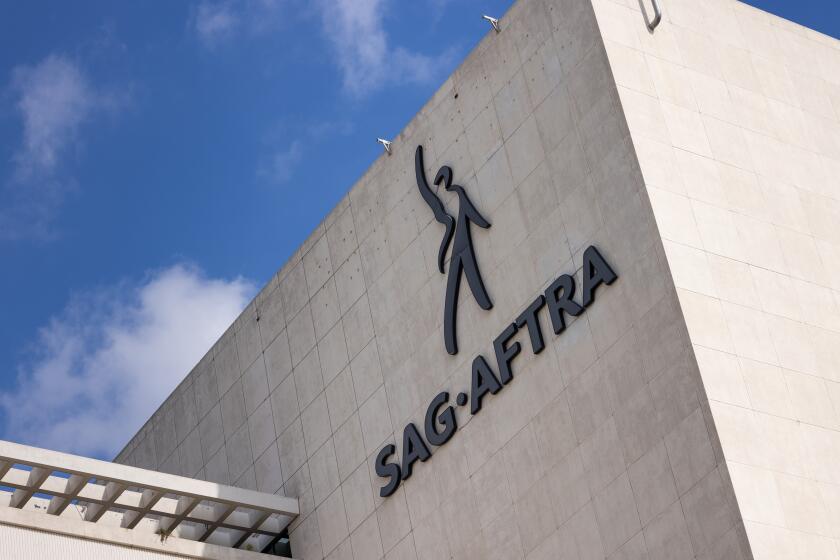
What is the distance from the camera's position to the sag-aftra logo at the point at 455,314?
31.4m

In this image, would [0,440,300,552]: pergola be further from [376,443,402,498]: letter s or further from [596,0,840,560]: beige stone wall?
[596,0,840,560]: beige stone wall

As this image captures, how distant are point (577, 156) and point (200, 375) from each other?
18.1 m

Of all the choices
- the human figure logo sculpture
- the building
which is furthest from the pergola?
the human figure logo sculpture

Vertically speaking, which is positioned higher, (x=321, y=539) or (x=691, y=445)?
(x=321, y=539)

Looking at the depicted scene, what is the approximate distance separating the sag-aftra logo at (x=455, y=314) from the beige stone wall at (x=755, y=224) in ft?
8.34

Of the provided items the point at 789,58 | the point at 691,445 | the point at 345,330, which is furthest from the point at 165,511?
the point at 789,58

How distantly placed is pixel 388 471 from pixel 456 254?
5747 mm

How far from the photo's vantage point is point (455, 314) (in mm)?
34719

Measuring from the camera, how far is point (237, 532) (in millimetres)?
39781

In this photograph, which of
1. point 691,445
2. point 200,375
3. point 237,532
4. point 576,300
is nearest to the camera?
point 691,445

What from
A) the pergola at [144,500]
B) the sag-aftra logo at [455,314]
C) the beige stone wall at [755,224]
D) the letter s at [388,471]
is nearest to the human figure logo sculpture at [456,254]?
the sag-aftra logo at [455,314]

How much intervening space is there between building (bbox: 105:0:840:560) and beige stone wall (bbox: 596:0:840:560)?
6cm

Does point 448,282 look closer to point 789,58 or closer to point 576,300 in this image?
point 576,300

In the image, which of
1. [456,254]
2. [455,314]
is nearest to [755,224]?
[456,254]
